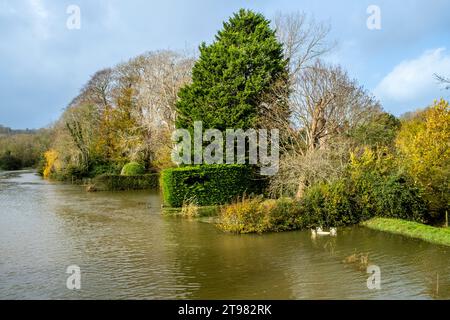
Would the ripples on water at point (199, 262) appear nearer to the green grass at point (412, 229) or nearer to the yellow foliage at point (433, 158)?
the green grass at point (412, 229)

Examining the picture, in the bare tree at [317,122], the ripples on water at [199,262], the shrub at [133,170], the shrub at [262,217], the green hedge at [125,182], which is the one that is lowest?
the ripples on water at [199,262]

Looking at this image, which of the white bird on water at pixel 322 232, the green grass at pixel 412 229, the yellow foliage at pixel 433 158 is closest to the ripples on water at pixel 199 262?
the white bird on water at pixel 322 232

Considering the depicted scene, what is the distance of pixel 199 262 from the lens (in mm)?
12180

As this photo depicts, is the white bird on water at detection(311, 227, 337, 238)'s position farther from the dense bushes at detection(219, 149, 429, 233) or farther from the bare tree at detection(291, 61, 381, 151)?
the bare tree at detection(291, 61, 381, 151)

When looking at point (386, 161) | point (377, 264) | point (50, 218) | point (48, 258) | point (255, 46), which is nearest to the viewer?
point (377, 264)

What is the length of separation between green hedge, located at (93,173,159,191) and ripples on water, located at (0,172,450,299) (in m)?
17.2

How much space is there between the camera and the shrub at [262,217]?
634 inches

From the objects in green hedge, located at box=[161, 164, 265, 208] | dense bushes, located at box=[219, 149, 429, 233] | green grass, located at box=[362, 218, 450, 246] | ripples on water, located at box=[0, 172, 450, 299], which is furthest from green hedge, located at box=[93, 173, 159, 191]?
green grass, located at box=[362, 218, 450, 246]

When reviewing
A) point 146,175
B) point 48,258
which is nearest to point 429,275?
point 48,258

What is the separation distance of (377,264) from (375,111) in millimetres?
15021

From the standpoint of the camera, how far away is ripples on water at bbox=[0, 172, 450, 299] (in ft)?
31.7

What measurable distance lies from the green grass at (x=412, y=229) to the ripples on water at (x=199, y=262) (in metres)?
0.68
